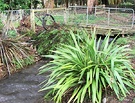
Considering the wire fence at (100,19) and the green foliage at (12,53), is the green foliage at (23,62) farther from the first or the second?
the wire fence at (100,19)

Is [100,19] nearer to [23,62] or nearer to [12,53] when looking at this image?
[23,62]

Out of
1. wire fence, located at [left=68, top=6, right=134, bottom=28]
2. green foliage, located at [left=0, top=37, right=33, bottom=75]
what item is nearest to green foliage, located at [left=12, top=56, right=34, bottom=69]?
green foliage, located at [left=0, top=37, right=33, bottom=75]

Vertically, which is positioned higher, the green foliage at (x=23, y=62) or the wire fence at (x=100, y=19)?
the wire fence at (x=100, y=19)

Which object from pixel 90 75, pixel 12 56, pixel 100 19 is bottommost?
pixel 12 56

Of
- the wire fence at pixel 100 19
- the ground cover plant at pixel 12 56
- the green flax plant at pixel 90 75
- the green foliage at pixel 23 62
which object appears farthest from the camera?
the wire fence at pixel 100 19

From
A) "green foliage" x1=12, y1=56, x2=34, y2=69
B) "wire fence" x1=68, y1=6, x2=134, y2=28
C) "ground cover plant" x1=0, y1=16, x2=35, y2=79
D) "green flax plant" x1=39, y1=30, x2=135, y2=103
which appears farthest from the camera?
"wire fence" x1=68, y1=6, x2=134, y2=28

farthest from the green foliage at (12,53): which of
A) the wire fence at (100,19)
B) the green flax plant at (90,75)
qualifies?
the wire fence at (100,19)

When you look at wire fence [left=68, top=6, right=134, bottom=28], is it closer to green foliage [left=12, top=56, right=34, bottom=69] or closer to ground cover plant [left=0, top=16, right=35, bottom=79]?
green foliage [left=12, top=56, right=34, bottom=69]

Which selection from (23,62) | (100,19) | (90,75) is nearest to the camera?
(90,75)

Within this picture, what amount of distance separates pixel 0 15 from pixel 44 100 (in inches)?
270

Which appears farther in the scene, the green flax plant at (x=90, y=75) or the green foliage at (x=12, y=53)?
the green foliage at (x=12, y=53)

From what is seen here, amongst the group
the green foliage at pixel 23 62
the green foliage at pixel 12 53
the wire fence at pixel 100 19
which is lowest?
the green foliage at pixel 23 62

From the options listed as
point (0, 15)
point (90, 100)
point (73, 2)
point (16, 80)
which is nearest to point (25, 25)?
point (0, 15)

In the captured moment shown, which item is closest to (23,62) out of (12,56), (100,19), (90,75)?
(12,56)
